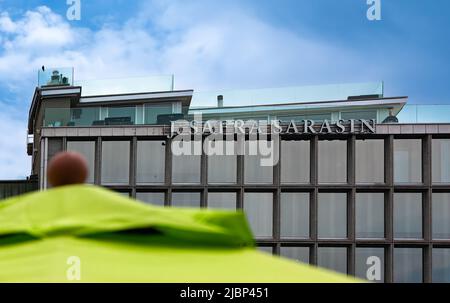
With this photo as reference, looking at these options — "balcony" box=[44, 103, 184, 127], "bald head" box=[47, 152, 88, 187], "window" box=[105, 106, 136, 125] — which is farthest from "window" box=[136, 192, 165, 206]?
"bald head" box=[47, 152, 88, 187]

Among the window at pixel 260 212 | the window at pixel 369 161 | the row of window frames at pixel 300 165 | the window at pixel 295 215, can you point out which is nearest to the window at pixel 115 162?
the row of window frames at pixel 300 165

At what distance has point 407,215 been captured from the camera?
119 feet

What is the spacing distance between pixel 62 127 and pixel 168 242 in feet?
115

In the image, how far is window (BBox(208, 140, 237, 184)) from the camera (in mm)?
36844

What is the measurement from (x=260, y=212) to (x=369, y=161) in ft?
19.0

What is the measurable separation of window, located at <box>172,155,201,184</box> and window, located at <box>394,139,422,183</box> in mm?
9519

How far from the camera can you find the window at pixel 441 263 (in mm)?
35875

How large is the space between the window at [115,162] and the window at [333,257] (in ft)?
32.5

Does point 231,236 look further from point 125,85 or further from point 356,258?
point 125,85

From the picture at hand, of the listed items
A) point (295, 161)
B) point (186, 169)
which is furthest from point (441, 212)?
point (186, 169)

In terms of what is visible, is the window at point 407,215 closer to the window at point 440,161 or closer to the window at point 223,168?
the window at point 440,161

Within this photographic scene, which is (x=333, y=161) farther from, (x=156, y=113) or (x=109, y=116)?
(x=109, y=116)

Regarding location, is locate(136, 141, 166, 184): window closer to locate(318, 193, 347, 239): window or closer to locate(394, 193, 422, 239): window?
locate(318, 193, 347, 239): window

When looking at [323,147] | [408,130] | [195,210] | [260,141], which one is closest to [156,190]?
[260,141]
